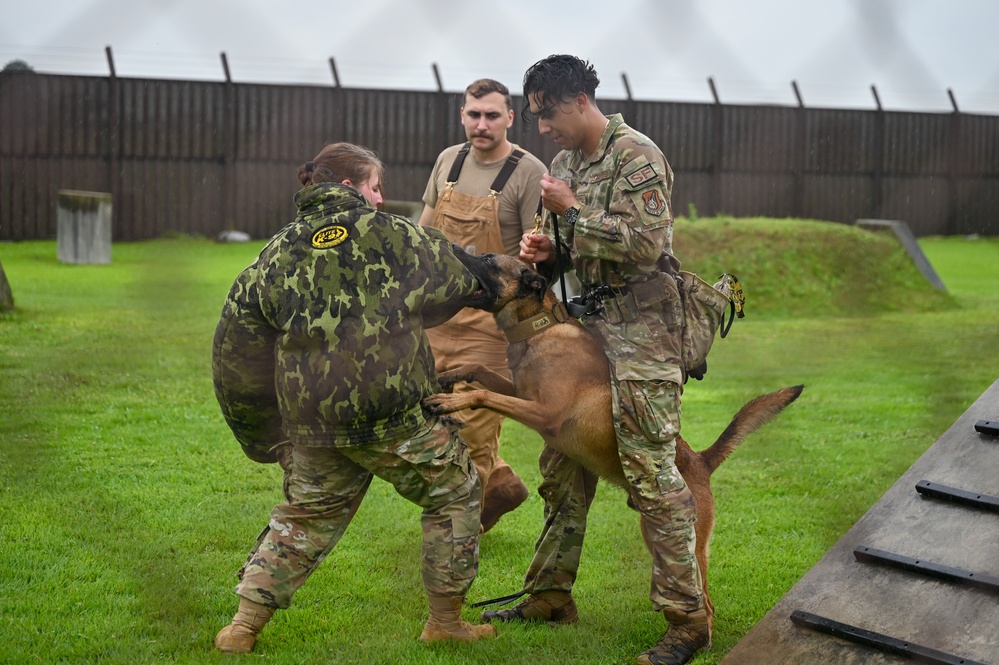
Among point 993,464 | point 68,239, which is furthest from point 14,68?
point 68,239

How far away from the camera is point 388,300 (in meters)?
3.13

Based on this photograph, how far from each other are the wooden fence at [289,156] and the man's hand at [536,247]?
1261 millimetres

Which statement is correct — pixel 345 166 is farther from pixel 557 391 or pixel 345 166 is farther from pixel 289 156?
pixel 289 156

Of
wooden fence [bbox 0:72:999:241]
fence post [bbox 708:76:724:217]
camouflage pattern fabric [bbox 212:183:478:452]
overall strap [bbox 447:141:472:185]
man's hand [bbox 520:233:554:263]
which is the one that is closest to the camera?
wooden fence [bbox 0:72:999:241]

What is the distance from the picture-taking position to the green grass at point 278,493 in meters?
2.13

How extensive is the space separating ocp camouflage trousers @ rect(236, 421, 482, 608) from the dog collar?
0.43m

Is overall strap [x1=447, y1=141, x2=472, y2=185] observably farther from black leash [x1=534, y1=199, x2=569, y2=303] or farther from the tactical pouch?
the tactical pouch

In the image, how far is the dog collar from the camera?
3539 millimetres

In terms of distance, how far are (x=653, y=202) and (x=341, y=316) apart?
3.51 feet

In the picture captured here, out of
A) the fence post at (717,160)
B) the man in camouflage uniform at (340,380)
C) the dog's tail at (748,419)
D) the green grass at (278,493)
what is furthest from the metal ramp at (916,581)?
the fence post at (717,160)

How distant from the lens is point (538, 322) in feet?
11.6

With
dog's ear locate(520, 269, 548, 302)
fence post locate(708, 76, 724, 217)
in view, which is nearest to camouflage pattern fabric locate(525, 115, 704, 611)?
dog's ear locate(520, 269, 548, 302)

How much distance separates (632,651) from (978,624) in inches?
54.7

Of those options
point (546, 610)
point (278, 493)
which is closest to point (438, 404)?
point (546, 610)
